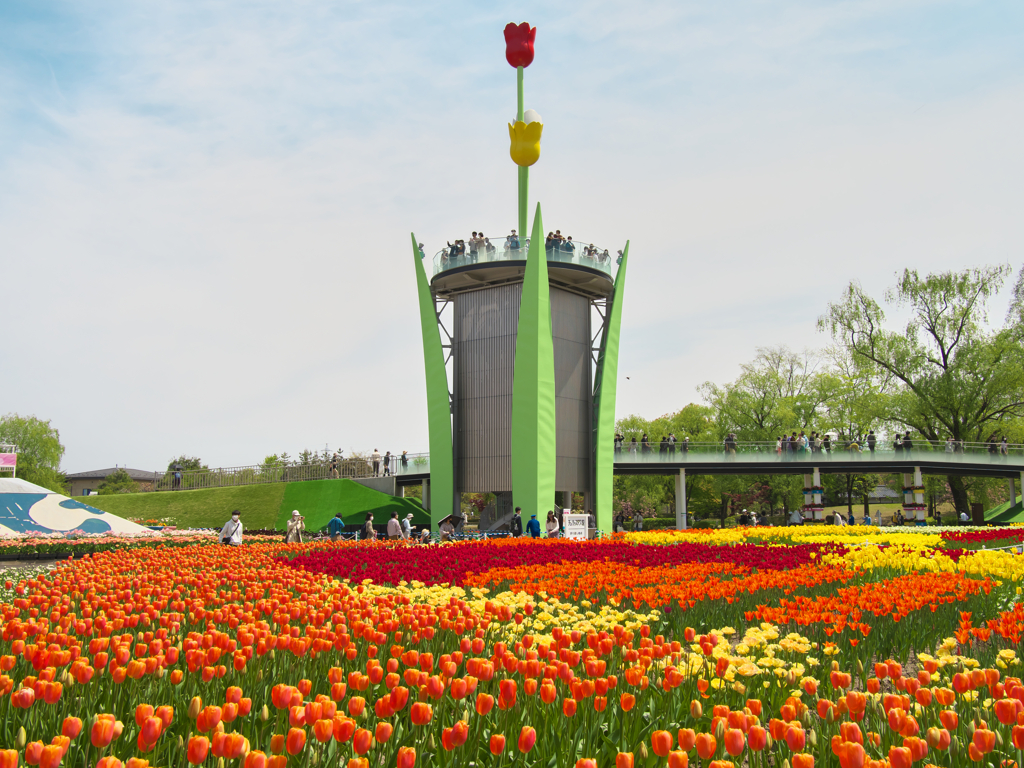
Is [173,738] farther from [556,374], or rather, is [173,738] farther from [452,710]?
[556,374]

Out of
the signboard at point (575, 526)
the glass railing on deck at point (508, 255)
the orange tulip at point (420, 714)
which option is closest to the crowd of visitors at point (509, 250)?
the glass railing on deck at point (508, 255)

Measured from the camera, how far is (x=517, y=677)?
13.8 ft

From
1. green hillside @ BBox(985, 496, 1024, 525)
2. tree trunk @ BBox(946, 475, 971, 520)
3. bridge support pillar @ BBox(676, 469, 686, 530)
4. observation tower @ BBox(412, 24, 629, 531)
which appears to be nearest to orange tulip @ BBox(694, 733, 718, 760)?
observation tower @ BBox(412, 24, 629, 531)

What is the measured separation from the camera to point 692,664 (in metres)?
4.18

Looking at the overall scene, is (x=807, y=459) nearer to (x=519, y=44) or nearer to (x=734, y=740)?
(x=519, y=44)

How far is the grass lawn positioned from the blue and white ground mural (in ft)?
32.1

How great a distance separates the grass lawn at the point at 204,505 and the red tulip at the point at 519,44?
23.4 metres

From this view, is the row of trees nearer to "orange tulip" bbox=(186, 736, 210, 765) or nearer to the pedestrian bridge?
the pedestrian bridge

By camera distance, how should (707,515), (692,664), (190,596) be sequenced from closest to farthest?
(692,664) < (190,596) < (707,515)

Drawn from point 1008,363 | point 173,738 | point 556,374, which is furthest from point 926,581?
point 1008,363

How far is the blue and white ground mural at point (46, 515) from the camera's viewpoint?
25641 mm

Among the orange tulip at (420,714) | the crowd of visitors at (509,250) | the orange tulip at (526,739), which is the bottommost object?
the orange tulip at (526,739)

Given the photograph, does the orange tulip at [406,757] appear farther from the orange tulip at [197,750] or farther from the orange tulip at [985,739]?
the orange tulip at [985,739]

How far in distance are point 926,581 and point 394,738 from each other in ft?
19.9
